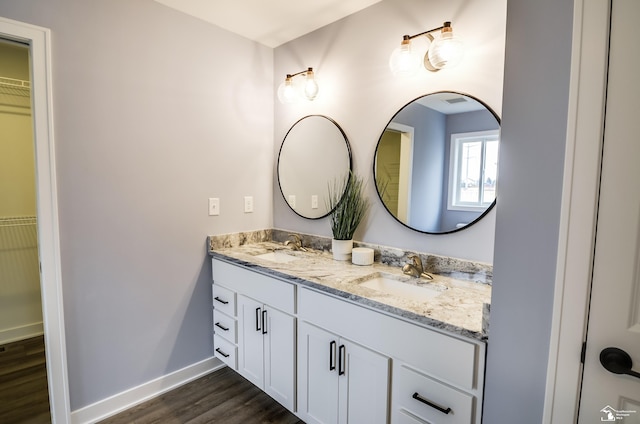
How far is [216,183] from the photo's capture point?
2.22 m

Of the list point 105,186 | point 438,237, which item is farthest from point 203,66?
point 438,237

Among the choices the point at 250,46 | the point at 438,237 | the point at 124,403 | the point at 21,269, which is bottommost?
the point at 124,403

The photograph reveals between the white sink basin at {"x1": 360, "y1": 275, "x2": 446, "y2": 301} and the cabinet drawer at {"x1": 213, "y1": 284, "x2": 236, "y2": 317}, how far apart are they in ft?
2.99

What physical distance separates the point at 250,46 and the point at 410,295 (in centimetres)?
202

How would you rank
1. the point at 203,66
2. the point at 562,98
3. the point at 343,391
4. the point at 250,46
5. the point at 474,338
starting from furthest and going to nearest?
the point at 250,46
the point at 203,66
the point at 343,391
the point at 474,338
the point at 562,98

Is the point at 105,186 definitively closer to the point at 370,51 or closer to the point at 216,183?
the point at 216,183

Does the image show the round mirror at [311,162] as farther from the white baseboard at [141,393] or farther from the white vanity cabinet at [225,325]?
the white baseboard at [141,393]

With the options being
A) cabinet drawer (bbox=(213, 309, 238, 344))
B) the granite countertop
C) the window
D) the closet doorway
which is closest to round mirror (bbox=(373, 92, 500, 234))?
the window

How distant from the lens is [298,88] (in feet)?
7.39

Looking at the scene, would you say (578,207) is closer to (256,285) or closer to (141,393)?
(256,285)

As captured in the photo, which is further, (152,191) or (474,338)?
(152,191)

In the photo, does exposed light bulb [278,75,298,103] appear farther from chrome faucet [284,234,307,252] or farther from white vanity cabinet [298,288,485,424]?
white vanity cabinet [298,288,485,424]

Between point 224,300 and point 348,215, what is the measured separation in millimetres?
1001

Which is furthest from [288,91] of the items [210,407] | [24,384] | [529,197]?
[24,384]
